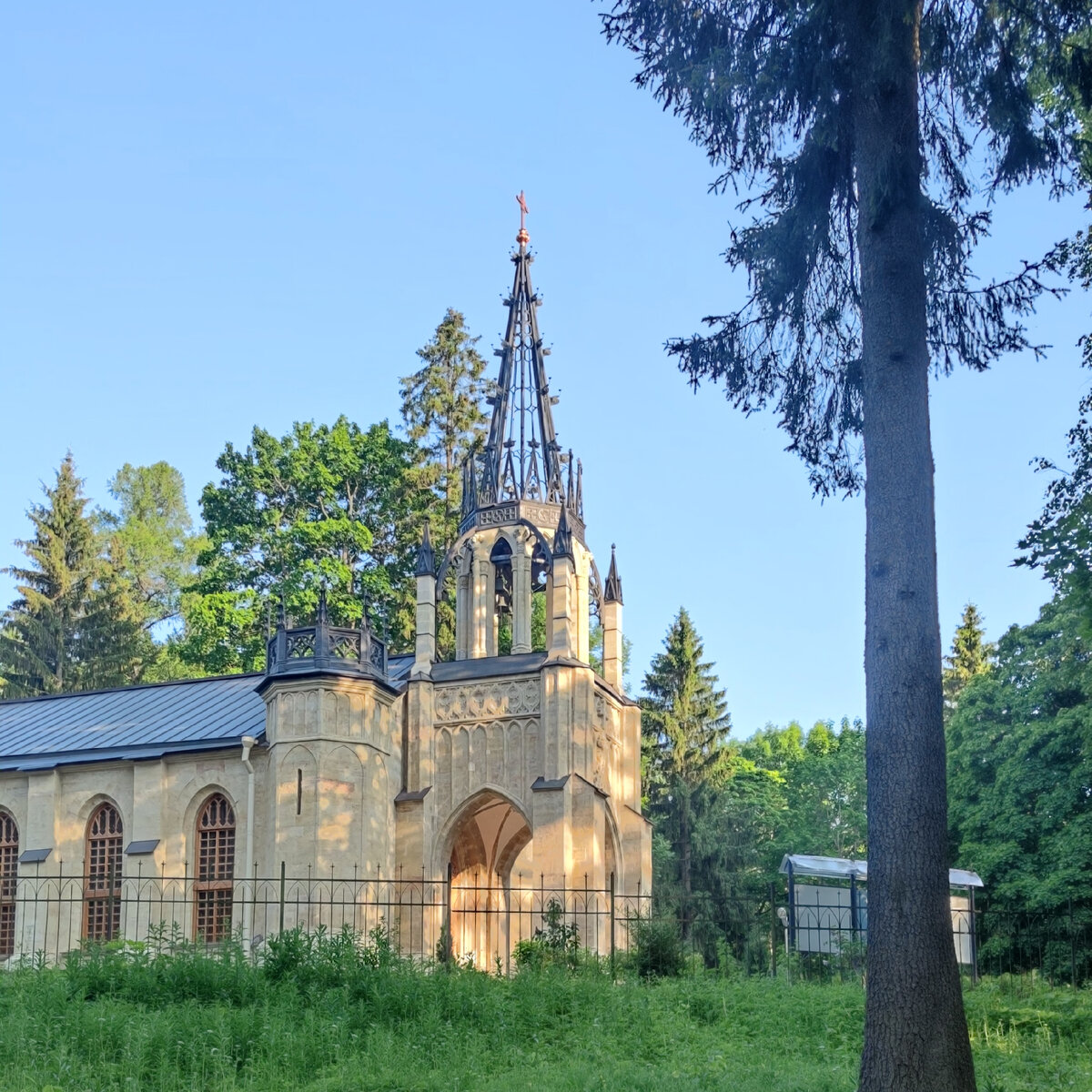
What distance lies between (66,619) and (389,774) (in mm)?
26350

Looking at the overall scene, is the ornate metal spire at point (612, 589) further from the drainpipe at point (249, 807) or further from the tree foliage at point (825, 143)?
the tree foliage at point (825, 143)

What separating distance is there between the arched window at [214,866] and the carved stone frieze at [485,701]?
4.51 meters

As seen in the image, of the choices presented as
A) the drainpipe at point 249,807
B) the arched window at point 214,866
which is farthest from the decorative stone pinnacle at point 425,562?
the arched window at point 214,866

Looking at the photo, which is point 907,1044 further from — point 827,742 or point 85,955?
point 827,742

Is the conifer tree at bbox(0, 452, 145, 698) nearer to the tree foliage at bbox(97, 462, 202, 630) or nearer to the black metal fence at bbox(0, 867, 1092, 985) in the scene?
the tree foliage at bbox(97, 462, 202, 630)

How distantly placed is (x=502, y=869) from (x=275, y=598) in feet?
38.7

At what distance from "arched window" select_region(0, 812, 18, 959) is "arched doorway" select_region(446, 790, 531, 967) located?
8.92 m

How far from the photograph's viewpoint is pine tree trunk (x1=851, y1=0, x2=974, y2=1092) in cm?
1026

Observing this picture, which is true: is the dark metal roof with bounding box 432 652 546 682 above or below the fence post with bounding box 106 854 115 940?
above

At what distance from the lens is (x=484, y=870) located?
101 feet

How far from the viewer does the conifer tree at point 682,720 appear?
46812mm

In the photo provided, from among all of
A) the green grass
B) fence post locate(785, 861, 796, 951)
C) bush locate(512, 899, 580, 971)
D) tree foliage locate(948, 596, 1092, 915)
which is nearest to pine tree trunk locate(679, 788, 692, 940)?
tree foliage locate(948, 596, 1092, 915)

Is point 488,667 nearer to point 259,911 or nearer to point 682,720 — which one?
point 259,911

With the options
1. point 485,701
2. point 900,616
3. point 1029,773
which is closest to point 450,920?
point 485,701
